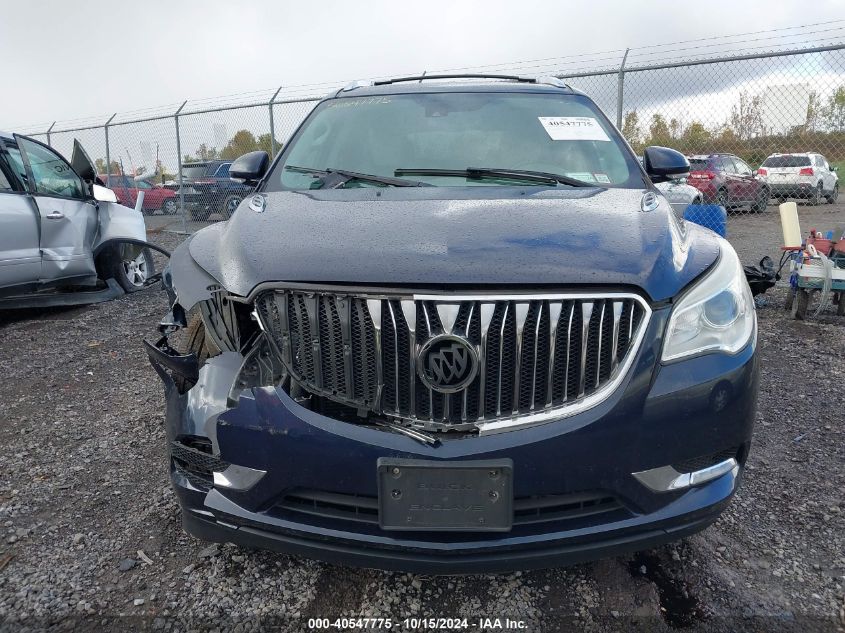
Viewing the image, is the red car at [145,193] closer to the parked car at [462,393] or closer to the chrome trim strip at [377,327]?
the parked car at [462,393]

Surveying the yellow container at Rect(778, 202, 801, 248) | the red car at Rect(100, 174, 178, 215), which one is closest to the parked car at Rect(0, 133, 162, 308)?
the yellow container at Rect(778, 202, 801, 248)

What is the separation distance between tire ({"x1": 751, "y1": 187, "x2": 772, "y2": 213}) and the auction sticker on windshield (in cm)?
911

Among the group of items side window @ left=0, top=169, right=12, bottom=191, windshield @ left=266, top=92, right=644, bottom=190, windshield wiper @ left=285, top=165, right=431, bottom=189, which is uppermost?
windshield @ left=266, top=92, right=644, bottom=190

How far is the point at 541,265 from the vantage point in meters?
1.68

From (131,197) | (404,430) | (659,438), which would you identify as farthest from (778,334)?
(131,197)

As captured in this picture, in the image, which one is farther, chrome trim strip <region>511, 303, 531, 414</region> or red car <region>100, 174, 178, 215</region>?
red car <region>100, 174, 178, 215</region>

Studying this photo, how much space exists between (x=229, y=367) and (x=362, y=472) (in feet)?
1.70

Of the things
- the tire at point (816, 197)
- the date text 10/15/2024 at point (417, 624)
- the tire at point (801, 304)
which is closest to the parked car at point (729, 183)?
the tire at point (816, 197)

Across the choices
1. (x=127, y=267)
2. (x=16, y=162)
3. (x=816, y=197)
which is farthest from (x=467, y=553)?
(x=816, y=197)

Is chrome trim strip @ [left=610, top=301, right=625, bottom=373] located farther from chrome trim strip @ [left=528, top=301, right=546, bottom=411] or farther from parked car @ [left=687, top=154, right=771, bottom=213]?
parked car @ [left=687, top=154, right=771, bottom=213]

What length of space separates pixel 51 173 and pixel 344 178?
4.60m

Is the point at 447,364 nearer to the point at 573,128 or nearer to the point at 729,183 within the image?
the point at 573,128

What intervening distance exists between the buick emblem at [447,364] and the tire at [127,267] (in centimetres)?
579

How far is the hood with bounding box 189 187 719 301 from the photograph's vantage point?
5.49 ft
